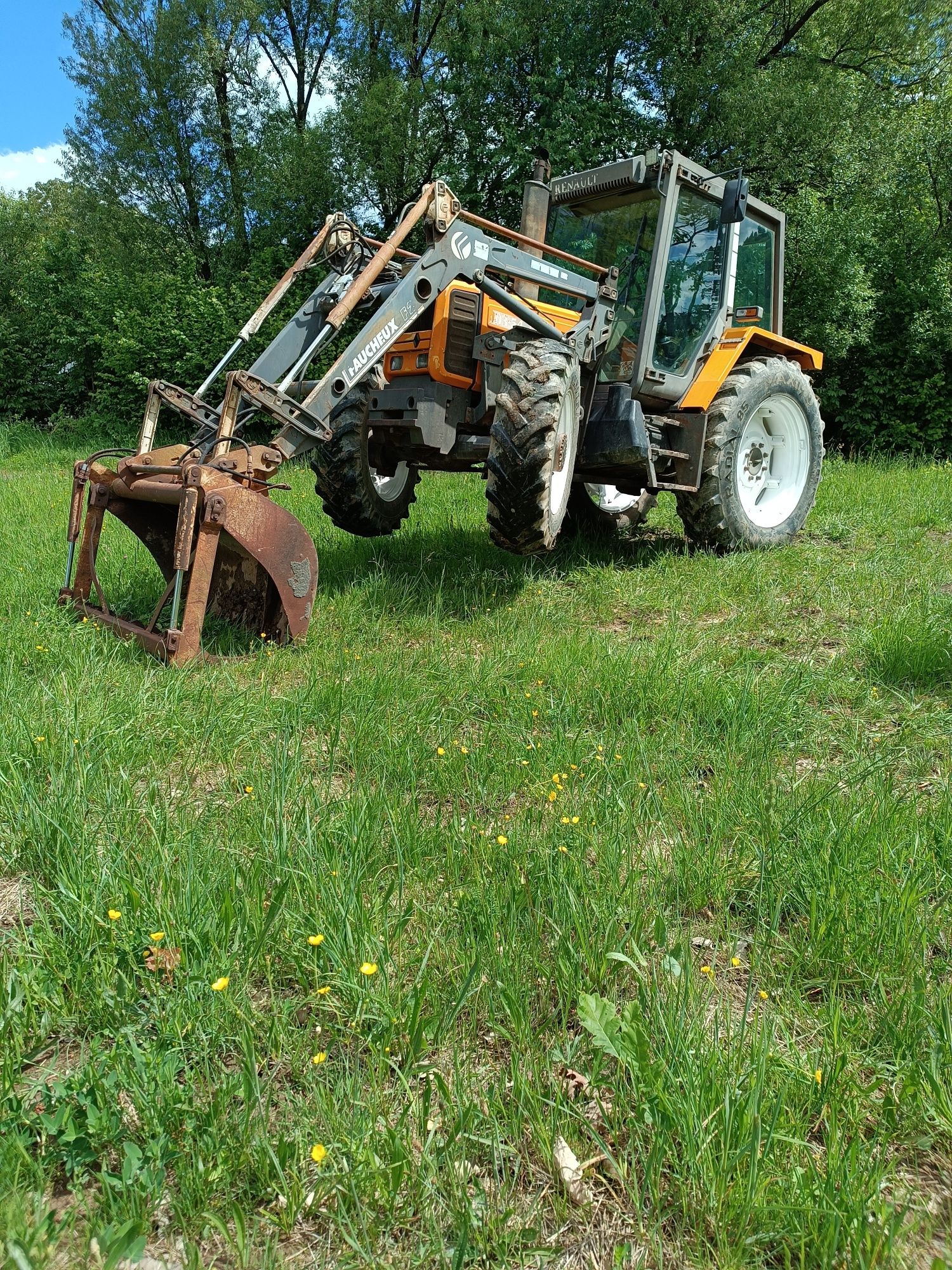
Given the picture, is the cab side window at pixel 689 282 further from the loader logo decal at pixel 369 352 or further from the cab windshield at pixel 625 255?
the loader logo decal at pixel 369 352

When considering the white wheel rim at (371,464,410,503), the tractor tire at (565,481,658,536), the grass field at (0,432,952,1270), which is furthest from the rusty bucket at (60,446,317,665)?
the tractor tire at (565,481,658,536)

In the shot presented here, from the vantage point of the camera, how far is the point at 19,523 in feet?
26.5

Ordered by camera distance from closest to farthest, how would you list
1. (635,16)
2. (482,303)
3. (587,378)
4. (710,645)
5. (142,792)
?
(142,792)
(710,645)
(482,303)
(587,378)
(635,16)

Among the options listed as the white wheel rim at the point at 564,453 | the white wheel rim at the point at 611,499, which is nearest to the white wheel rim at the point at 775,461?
the white wheel rim at the point at 611,499

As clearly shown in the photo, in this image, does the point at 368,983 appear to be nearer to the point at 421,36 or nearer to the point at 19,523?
the point at 19,523

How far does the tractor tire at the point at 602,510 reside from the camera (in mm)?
7316

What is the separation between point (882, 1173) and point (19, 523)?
844cm

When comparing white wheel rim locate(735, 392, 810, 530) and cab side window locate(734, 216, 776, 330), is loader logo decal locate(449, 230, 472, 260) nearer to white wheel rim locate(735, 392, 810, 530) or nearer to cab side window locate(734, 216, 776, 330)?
cab side window locate(734, 216, 776, 330)

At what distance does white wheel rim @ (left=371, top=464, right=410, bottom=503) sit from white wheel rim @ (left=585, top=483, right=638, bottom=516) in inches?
69.6

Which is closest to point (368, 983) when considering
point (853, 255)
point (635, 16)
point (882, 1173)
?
point (882, 1173)

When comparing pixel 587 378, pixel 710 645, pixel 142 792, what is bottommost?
pixel 142 792

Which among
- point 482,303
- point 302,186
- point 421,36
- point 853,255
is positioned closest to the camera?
point 482,303

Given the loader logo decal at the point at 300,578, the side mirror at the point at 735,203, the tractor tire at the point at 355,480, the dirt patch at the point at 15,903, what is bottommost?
the dirt patch at the point at 15,903

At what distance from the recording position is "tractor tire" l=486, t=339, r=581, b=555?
4562 mm
